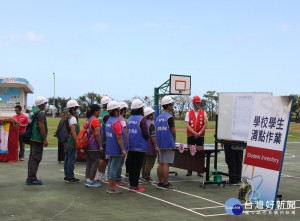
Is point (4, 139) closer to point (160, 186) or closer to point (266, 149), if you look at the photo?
point (160, 186)

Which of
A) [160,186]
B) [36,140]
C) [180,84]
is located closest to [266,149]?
[160,186]

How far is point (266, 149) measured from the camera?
6.73 m

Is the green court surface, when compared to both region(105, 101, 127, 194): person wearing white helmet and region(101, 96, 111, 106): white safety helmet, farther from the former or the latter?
region(101, 96, 111, 106): white safety helmet

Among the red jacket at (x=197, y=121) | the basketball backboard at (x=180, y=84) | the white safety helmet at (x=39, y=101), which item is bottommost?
the red jacket at (x=197, y=121)

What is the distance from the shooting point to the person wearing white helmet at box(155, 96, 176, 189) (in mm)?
8227

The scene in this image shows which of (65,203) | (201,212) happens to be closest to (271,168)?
(201,212)

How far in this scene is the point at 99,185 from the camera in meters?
8.37

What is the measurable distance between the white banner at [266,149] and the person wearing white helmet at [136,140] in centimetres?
199

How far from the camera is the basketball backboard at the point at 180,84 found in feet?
77.2

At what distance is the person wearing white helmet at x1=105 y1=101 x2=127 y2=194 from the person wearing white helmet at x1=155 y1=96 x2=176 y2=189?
1028 millimetres

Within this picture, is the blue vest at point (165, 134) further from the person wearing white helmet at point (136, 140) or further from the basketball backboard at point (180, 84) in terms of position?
the basketball backboard at point (180, 84)

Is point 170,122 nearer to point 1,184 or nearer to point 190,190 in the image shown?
point 190,190

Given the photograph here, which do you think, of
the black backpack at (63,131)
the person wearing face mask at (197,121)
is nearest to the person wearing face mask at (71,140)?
the black backpack at (63,131)

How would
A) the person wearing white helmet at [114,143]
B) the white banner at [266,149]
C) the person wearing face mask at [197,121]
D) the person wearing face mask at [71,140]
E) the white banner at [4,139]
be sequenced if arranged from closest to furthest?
the white banner at [266,149] → the person wearing white helmet at [114,143] → the person wearing face mask at [71,140] → the person wearing face mask at [197,121] → the white banner at [4,139]
